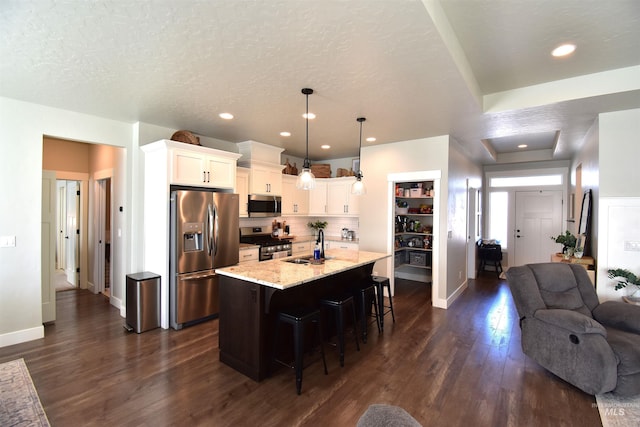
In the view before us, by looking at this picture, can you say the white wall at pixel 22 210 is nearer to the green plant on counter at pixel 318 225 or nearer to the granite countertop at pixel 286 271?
the granite countertop at pixel 286 271

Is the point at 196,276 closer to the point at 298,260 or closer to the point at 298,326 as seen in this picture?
the point at 298,260

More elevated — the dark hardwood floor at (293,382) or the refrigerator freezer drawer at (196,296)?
the refrigerator freezer drawer at (196,296)

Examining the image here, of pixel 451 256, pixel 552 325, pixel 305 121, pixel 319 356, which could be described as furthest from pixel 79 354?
pixel 451 256

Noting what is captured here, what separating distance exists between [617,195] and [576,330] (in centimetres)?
196

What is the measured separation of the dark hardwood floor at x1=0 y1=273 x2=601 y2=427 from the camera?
220cm

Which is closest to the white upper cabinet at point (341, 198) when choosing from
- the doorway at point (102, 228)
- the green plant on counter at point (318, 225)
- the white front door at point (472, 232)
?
the green plant on counter at point (318, 225)

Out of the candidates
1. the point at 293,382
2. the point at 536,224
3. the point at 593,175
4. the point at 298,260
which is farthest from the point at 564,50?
the point at 536,224

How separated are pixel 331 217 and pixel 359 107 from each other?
366 centimetres

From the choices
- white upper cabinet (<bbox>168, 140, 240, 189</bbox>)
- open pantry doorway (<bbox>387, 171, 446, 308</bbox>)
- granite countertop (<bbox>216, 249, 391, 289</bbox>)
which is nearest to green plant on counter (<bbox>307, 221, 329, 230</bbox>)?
open pantry doorway (<bbox>387, 171, 446, 308</bbox>)

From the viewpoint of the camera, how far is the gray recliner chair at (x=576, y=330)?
234 cm

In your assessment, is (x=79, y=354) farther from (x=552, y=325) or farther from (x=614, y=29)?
(x=614, y=29)

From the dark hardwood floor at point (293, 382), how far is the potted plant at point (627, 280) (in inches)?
46.7

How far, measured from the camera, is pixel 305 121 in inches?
160

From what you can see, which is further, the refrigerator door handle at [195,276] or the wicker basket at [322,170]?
the wicker basket at [322,170]
